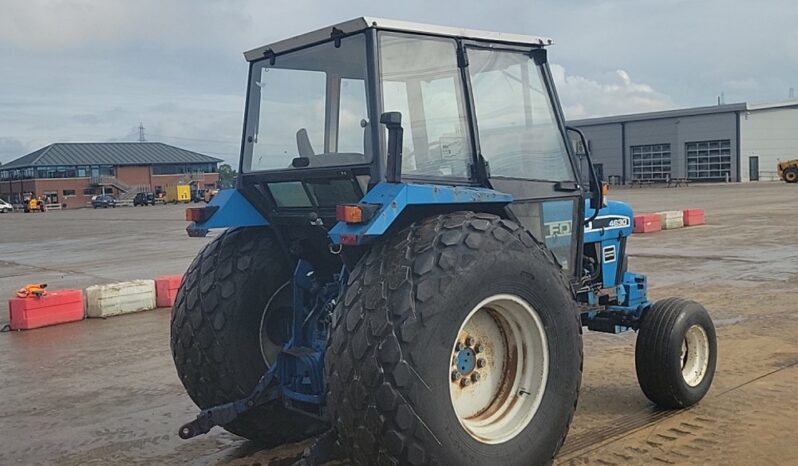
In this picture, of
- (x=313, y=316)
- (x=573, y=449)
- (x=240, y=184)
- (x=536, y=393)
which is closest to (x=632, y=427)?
(x=573, y=449)

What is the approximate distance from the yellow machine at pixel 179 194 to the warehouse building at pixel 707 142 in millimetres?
37974

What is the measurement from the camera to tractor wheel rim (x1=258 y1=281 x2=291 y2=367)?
5.05m

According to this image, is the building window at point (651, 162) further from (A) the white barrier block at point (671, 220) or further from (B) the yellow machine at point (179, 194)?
(A) the white barrier block at point (671, 220)

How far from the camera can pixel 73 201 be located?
8188 cm

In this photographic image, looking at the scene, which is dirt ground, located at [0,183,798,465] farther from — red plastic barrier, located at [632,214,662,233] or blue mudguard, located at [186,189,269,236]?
red plastic barrier, located at [632,214,662,233]

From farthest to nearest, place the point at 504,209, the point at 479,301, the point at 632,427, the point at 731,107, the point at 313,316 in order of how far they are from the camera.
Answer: the point at 731,107 → the point at 632,427 → the point at 313,316 → the point at 504,209 → the point at 479,301

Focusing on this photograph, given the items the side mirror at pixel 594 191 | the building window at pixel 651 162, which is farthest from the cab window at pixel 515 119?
the building window at pixel 651 162

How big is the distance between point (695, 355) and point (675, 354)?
1.36 feet

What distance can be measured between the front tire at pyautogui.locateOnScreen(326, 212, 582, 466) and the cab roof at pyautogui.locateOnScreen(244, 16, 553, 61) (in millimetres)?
1098

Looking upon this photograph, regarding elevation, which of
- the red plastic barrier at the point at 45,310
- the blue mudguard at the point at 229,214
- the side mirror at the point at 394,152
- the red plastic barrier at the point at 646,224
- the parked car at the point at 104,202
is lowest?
the red plastic barrier at the point at 45,310

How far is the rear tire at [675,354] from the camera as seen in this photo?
5492mm

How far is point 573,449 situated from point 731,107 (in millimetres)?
58647

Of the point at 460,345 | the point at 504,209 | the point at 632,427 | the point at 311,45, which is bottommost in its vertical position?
the point at 632,427

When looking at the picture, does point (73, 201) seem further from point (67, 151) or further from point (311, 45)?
point (311, 45)
